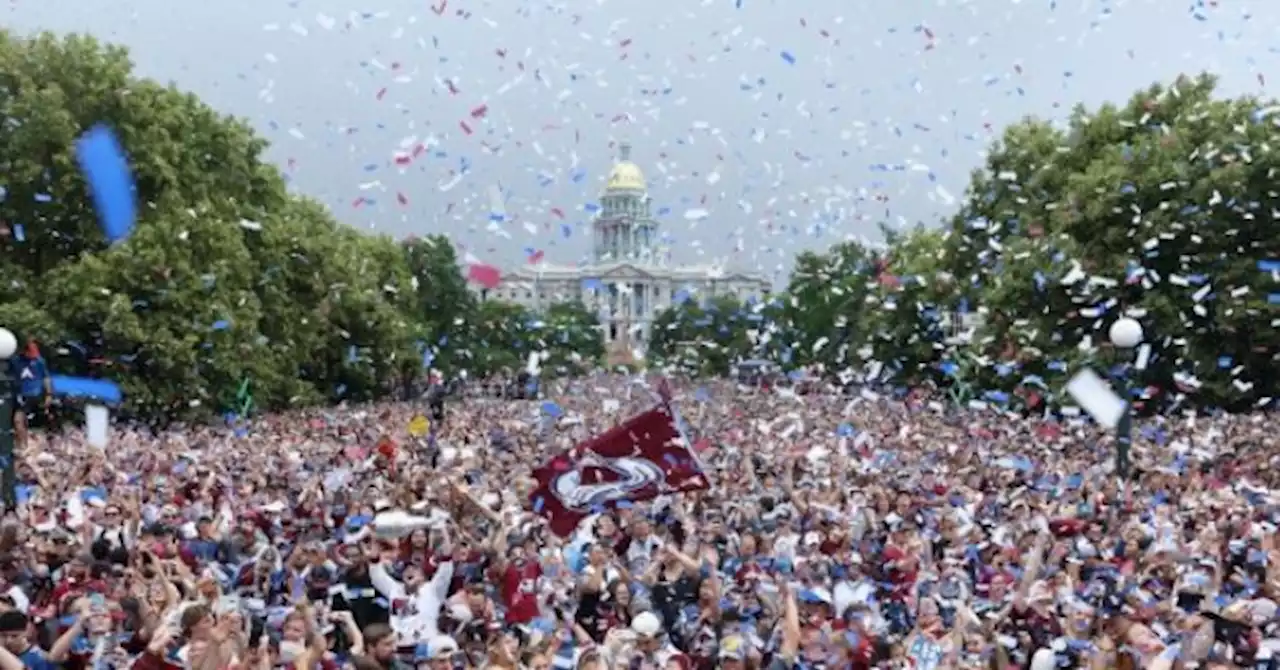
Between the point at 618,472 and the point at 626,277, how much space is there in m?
157

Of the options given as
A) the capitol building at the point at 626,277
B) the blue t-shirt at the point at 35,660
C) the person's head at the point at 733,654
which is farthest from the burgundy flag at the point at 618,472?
the capitol building at the point at 626,277

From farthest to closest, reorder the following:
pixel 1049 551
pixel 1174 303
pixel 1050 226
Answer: pixel 1050 226 → pixel 1174 303 → pixel 1049 551

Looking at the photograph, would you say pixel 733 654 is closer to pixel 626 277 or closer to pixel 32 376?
pixel 32 376

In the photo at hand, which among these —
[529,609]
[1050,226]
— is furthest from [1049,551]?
[1050,226]

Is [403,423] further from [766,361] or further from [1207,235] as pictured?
[766,361]

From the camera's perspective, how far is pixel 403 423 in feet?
113

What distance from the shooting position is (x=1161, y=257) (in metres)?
38.2

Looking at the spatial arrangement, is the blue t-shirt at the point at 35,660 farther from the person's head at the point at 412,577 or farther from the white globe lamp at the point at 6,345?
the white globe lamp at the point at 6,345

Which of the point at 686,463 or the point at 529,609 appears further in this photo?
the point at 686,463

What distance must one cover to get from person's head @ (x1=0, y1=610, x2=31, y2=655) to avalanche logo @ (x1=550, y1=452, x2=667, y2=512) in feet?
18.4

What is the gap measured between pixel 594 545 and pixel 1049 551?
11.6 feet

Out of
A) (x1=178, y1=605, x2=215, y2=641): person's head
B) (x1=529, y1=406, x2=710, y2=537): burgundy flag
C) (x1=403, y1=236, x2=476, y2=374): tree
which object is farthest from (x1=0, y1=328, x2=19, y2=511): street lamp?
(x1=403, y1=236, x2=476, y2=374): tree

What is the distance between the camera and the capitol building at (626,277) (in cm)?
15912

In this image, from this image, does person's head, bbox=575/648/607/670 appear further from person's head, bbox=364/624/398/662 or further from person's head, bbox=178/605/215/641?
person's head, bbox=178/605/215/641
